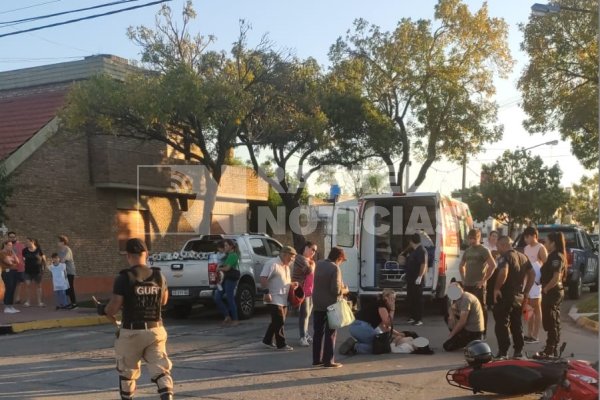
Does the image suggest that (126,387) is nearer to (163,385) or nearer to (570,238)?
(163,385)

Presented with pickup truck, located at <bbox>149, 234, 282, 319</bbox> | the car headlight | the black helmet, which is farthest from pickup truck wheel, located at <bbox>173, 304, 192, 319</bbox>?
the car headlight

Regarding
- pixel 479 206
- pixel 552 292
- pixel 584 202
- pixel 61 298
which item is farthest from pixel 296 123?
pixel 584 202

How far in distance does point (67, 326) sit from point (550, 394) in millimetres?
10161

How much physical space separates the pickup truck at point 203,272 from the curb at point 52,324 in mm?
1646

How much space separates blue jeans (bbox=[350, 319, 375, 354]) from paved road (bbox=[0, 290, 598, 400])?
32cm

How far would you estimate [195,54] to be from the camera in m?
19.3

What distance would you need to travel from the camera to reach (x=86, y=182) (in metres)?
19.8

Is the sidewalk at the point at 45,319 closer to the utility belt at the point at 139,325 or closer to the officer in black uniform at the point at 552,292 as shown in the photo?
the utility belt at the point at 139,325

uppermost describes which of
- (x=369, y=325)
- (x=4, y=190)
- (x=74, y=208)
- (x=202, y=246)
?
(x=4, y=190)

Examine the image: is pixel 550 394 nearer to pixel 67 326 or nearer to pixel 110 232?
pixel 67 326

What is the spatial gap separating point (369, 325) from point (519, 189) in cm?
3508

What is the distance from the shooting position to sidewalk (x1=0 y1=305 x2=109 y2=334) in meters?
13.0

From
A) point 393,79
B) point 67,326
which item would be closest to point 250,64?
point 393,79

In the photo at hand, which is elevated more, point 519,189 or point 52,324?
point 519,189
